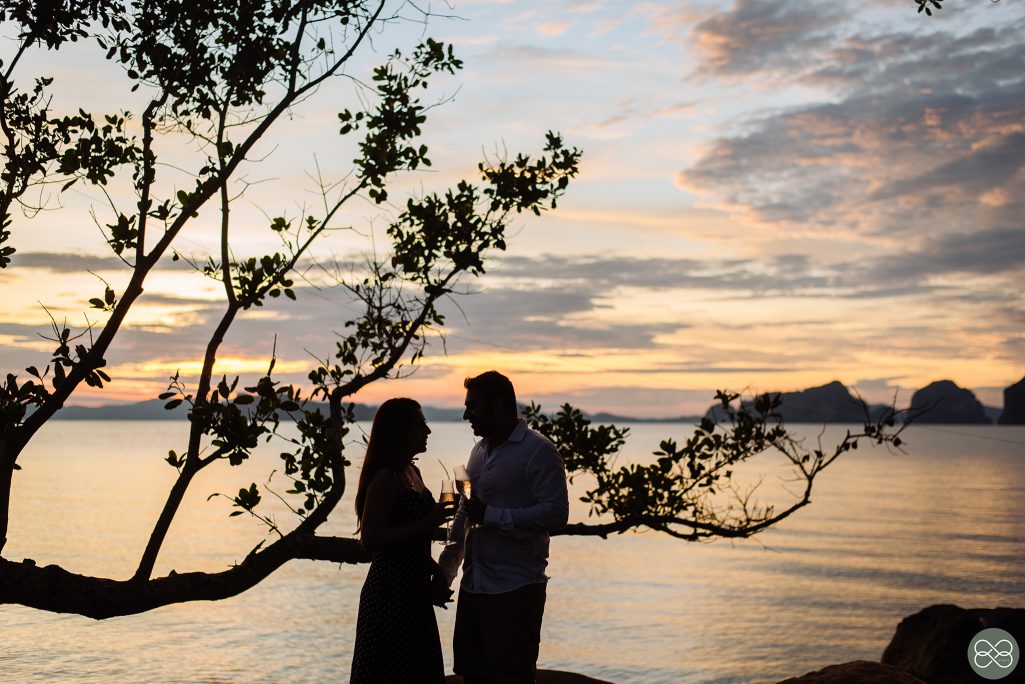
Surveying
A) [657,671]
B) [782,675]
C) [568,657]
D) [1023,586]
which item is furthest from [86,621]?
[1023,586]

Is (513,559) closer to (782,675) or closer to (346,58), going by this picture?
(346,58)

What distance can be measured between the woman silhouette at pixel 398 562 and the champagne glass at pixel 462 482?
5.0 inches

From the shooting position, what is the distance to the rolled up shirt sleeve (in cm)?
574

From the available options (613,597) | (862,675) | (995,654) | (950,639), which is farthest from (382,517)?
(613,597)

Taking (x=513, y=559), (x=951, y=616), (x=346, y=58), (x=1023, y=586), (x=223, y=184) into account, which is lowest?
(x=1023, y=586)

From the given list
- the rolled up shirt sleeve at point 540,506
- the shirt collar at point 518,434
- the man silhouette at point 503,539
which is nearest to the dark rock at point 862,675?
the man silhouette at point 503,539

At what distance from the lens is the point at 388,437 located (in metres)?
5.73

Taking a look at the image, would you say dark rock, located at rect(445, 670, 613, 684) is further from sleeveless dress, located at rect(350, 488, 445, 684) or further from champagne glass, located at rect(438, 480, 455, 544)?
champagne glass, located at rect(438, 480, 455, 544)

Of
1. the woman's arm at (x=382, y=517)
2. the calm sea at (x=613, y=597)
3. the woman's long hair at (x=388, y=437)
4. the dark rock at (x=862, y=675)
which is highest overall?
the woman's long hair at (x=388, y=437)

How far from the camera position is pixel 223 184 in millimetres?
8195

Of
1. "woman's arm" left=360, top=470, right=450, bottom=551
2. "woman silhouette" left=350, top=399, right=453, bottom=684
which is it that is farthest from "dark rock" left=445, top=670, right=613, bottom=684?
"woman's arm" left=360, top=470, right=450, bottom=551

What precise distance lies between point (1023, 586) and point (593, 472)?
126 ft

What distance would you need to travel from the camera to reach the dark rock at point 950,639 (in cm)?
1434

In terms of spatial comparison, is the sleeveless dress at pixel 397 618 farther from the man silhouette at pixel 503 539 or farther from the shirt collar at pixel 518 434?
the shirt collar at pixel 518 434
